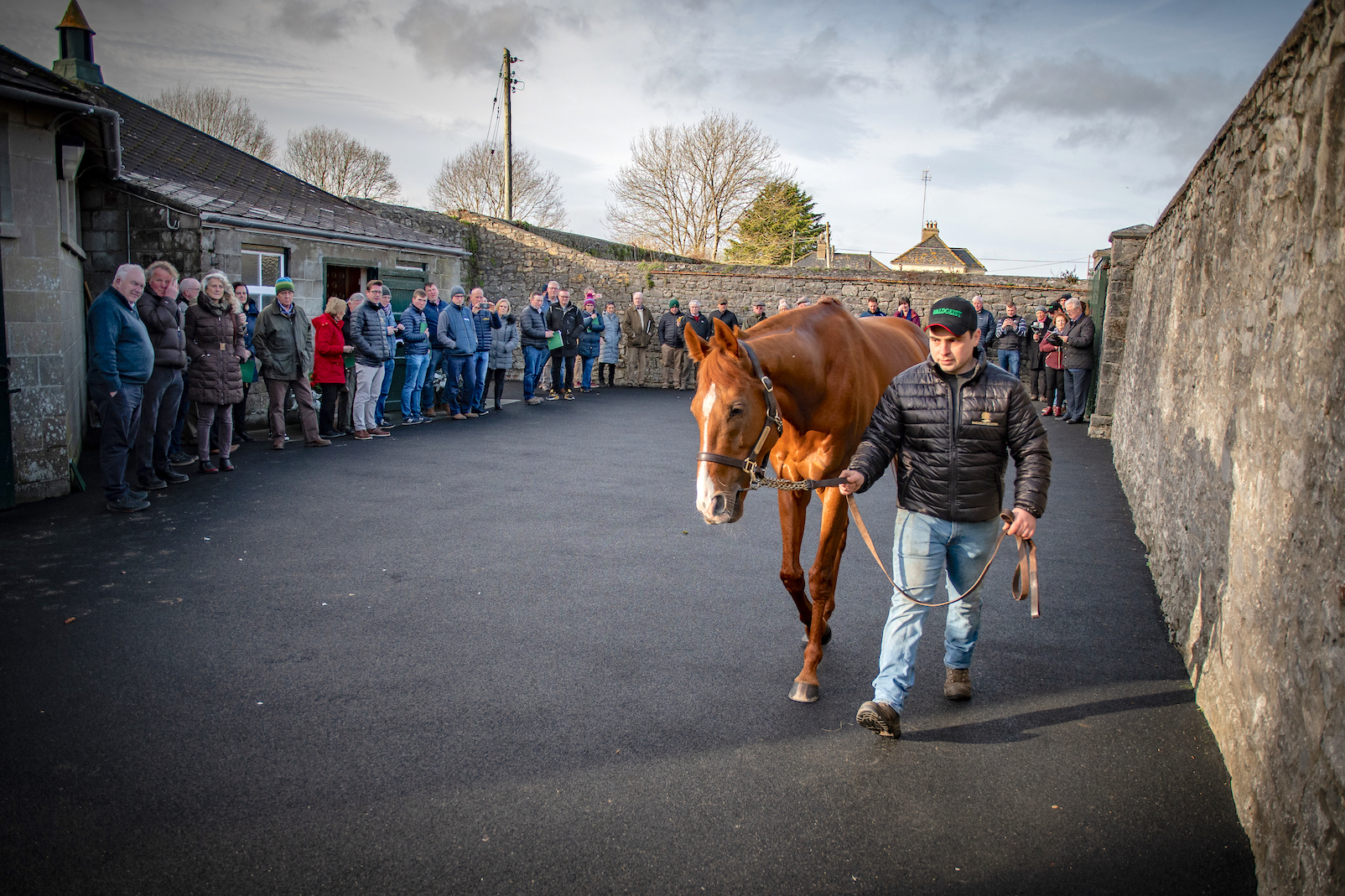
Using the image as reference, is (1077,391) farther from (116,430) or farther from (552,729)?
(116,430)

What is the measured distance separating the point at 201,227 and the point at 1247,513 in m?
13.2

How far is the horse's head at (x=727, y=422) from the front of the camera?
355 centimetres

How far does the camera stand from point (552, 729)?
3664 millimetres

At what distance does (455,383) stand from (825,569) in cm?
1104

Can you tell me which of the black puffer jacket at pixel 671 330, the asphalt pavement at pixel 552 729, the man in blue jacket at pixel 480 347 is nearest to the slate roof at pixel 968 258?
the black puffer jacket at pixel 671 330

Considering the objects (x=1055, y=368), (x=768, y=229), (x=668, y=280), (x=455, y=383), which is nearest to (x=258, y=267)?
(x=455, y=383)

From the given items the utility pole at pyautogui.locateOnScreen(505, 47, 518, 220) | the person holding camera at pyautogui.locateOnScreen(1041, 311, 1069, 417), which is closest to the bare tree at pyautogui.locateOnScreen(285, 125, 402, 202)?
the utility pole at pyautogui.locateOnScreen(505, 47, 518, 220)

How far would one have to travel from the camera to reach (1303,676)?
2.54m

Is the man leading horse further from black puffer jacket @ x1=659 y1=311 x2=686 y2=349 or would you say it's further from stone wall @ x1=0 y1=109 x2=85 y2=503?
black puffer jacket @ x1=659 y1=311 x2=686 y2=349

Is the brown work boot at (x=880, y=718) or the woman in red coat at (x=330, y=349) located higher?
the woman in red coat at (x=330, y=349)

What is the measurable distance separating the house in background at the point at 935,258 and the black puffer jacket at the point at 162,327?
52576 mm

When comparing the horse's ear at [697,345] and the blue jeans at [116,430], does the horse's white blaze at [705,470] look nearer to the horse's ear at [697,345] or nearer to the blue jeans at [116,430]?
the horse's ear at [697,345]

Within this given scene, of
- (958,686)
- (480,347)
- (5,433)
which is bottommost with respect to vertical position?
(958,686)

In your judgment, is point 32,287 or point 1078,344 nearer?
point 32,287
